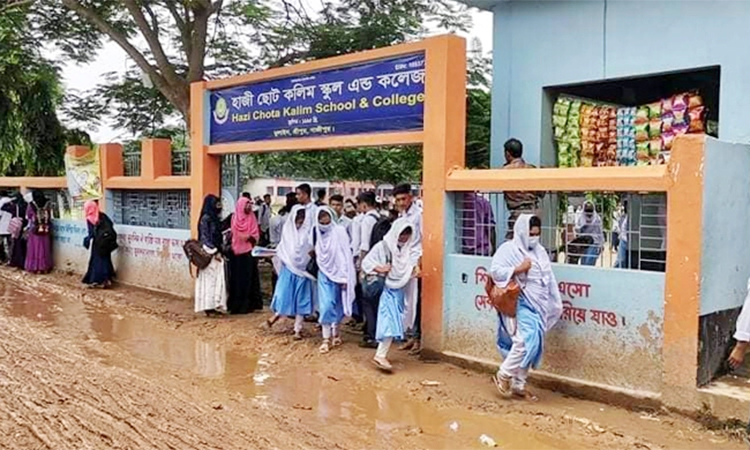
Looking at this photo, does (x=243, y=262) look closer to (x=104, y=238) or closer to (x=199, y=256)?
(x=199, y=256)

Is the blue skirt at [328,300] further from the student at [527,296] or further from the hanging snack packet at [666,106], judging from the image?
the hanging snack packet at [666,106]

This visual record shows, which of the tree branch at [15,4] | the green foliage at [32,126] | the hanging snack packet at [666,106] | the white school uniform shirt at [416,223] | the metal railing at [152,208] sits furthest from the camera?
the green foliage at [32,126]

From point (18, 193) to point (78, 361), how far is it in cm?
977

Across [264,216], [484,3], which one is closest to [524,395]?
[484,3]

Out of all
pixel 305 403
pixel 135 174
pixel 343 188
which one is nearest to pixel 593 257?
pixel 305 403

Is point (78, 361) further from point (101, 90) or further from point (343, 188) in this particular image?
point (343, 188)

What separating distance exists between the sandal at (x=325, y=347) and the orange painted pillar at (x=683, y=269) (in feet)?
10.7

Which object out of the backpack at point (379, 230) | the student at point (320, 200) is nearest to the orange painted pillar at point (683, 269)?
the backpack at point (379, 230)

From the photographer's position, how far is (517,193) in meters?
6.75

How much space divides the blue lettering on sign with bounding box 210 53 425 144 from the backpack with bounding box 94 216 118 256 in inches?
111

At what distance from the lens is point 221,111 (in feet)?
33.4

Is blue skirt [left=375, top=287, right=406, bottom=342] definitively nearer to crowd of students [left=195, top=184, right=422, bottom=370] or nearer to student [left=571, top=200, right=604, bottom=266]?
crowd of students [left=195, top=184, right=422, bottom=370]

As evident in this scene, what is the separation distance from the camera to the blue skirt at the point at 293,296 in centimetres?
795

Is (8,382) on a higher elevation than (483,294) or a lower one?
lower
